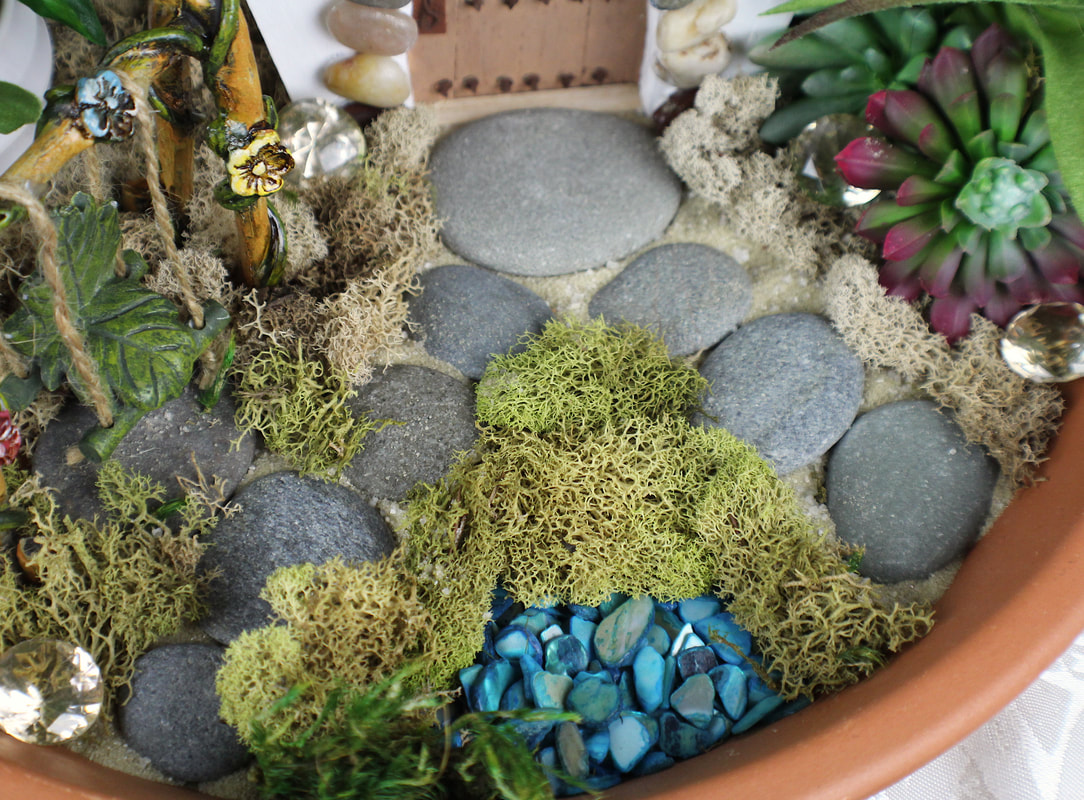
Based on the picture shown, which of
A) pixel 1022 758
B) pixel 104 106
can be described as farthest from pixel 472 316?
pixel 1022 758

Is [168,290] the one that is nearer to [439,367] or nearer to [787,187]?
[439,367]

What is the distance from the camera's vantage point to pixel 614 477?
977mm

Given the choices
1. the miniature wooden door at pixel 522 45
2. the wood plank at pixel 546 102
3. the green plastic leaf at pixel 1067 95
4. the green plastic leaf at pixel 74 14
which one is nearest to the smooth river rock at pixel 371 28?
the miniature wooden door at pixel 522 45

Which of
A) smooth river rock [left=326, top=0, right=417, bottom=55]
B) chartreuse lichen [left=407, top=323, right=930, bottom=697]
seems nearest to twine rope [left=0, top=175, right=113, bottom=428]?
chartreuse lichen [left=407, top=323, right=930, bottom=697]

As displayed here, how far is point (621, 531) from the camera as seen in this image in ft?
3.18

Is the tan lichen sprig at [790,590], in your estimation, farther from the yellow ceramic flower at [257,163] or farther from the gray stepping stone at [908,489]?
the yellow ceramic flower at [257,163]

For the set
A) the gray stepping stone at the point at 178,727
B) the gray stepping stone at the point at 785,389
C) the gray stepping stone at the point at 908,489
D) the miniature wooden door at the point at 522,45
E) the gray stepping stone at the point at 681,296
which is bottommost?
the gray stepping stone at the point at 178,727

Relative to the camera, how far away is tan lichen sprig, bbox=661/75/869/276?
1.19 meters

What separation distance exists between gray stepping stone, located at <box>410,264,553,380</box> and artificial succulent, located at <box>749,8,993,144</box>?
1.56ft

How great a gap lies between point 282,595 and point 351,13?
80cm

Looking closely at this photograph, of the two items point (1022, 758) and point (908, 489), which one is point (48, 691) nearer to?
point (908, 489)

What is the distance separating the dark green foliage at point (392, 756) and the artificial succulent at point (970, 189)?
77 cm

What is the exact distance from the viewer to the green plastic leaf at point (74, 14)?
88 cm

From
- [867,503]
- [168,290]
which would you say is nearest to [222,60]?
[168,290]
